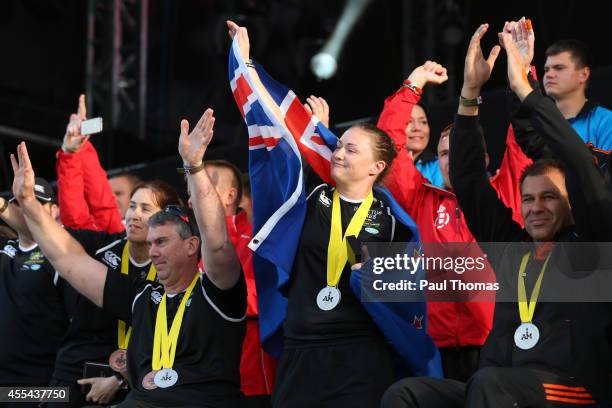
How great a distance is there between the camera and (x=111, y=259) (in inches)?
175

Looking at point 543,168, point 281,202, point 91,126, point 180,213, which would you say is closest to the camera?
point 543,168

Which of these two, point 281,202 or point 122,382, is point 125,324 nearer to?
point 122,382

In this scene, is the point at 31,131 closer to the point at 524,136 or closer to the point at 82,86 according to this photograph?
the point at 82,86

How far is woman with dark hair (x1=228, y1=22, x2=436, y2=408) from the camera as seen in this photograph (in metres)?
3.25

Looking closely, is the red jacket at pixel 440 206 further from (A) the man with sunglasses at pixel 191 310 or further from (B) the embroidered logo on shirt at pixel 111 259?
(B) the embroidered logo on shirt at pixel 111 259

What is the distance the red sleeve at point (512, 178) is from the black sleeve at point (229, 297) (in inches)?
42.5

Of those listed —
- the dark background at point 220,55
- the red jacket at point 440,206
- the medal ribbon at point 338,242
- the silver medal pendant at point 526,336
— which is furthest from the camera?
the dark background at point 220,55

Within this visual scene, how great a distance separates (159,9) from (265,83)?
5079 millimetres

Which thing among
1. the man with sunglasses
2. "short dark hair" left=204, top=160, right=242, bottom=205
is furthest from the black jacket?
"short dark hair" left=204, top=160, right=242, bottom=205

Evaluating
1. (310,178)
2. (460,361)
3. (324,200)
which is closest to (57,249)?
(310,178)

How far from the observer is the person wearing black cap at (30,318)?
4.61 m

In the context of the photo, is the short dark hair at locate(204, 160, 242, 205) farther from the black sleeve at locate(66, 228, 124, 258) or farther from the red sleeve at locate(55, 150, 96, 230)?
the red sleeve at locate(55, 150, 96, 230)

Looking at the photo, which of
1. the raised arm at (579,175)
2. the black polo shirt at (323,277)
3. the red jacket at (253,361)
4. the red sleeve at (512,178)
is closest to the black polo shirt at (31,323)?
the red jacket at (253,361)

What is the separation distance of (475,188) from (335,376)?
777 millimetres
